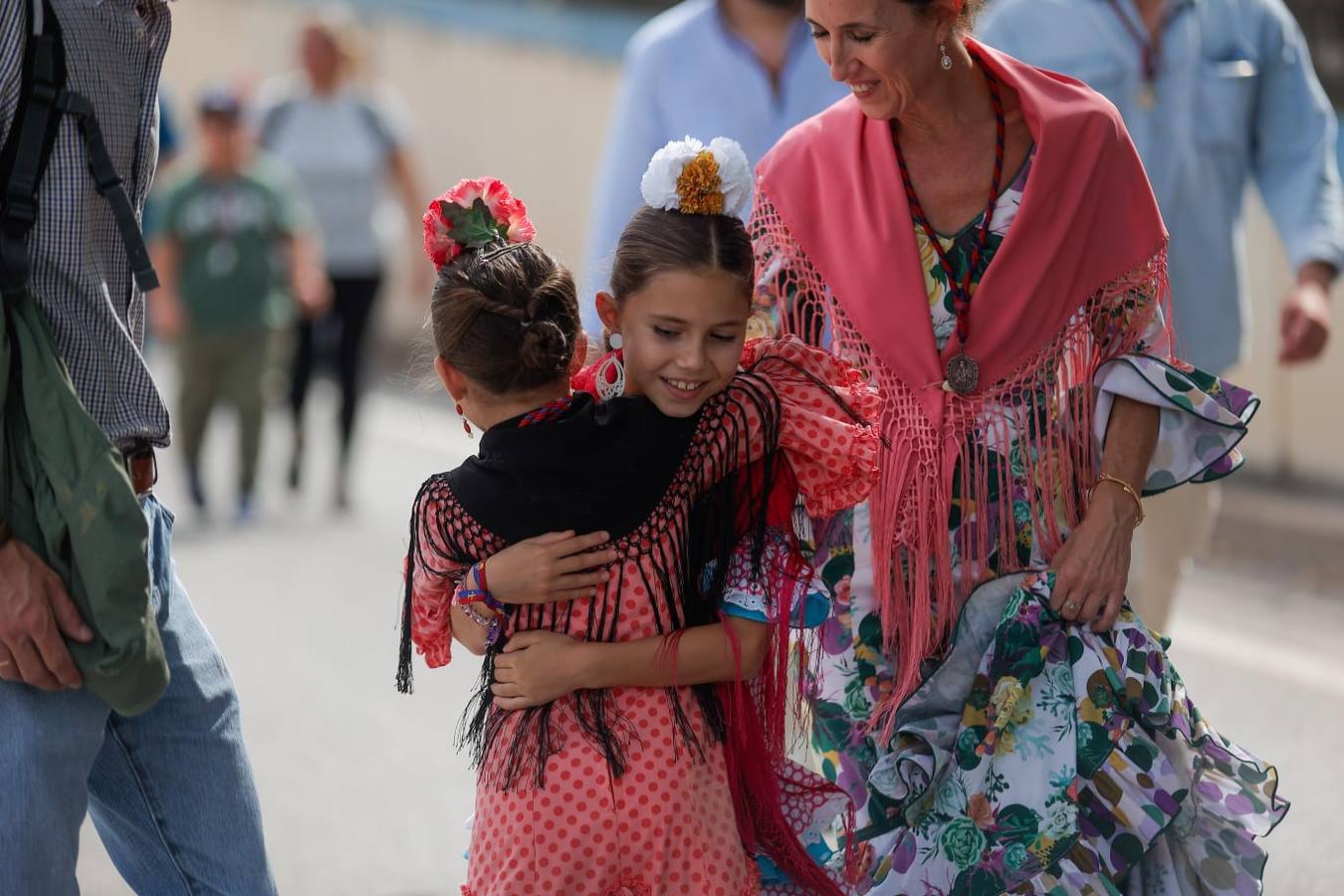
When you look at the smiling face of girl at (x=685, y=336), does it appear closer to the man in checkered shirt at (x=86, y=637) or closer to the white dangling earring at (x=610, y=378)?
the white dangling earring at (x=610, y=378)

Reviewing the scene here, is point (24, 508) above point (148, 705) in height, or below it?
above

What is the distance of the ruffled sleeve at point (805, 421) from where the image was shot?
2.78 m

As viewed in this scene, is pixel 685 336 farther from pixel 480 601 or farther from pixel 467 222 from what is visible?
pixel 480 601

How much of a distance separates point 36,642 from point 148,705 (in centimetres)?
21

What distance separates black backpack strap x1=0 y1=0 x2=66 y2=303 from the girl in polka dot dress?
0.58 m

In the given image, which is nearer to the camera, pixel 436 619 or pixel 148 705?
pixel 148 705

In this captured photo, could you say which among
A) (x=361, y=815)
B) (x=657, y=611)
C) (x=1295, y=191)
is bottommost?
(x=361, y=815)

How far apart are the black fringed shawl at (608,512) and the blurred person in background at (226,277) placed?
19.6ft

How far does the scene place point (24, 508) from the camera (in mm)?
2504

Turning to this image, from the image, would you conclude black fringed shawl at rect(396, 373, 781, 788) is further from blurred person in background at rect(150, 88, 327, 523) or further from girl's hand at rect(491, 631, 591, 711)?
blurred person in background at rect(150, 88, 327, 523)

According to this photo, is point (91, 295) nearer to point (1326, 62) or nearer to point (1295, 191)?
point (1295, 191)

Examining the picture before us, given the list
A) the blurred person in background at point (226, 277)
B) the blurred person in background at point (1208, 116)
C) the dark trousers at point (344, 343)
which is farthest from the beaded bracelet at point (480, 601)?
the dark trousers at point (344, 343)

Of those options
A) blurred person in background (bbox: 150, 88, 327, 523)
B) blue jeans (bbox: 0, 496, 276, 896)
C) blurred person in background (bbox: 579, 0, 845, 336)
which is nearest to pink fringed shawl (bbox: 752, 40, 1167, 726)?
blue jeans (bbox: 0, 496, 276, 896)

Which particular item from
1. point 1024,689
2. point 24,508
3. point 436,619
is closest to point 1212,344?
point 1024,689
